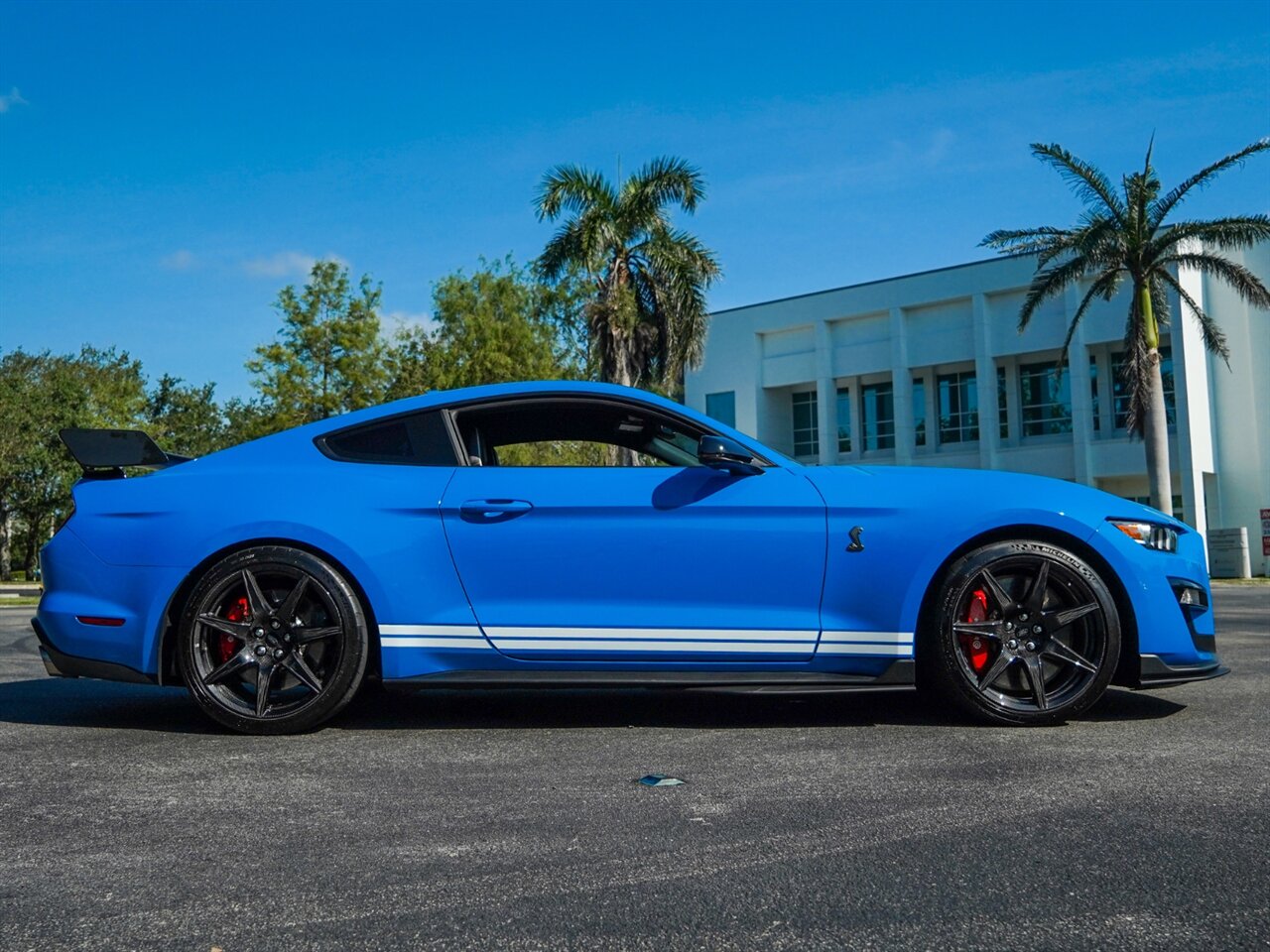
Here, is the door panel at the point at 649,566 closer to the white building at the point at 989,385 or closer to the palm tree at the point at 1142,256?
the palm tree at the point at 1142,256

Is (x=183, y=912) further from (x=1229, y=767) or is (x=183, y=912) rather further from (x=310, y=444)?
(x=1229, y=767)

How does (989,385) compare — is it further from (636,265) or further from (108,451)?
(108,451)

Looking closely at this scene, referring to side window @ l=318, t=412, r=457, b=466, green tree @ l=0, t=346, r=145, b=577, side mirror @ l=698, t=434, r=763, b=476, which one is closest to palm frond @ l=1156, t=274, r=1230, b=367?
side mirror @ l=698, t=434, r=763, b=476

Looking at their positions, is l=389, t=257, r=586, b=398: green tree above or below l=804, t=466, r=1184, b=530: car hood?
above

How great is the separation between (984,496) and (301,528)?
2.63 meters

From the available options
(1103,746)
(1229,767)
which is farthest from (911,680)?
(1229,767)

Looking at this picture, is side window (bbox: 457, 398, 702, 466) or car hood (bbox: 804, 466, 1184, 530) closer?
car hood (bbox: 804, 466, 1184, 530)

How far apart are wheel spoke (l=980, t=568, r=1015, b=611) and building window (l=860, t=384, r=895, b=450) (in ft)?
152

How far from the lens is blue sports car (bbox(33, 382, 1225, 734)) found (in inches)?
179

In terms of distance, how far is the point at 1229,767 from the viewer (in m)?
3.80

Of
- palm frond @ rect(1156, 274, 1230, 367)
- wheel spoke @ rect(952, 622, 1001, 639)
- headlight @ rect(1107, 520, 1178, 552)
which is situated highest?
palm frond @ rect(1156, 274, 1230, 367)

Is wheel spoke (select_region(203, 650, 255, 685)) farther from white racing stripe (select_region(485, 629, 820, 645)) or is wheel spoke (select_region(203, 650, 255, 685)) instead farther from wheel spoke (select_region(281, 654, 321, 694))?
white racing stripe (select_region(485, 629, 820, 645))

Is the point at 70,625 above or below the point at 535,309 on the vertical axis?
below

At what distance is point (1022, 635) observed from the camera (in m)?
4.58
